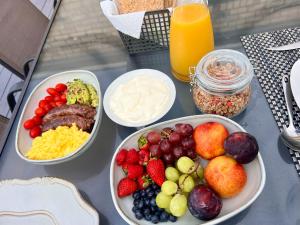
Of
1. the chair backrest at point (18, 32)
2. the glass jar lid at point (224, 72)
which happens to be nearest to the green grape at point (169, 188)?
the glass jar lid at point (224, 72)

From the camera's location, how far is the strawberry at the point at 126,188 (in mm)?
570

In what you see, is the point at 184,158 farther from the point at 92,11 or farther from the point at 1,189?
the point at 92,11

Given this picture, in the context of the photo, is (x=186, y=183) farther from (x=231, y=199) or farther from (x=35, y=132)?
(x=35, y=132)

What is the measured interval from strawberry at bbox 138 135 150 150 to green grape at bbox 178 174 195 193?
0.11 meters

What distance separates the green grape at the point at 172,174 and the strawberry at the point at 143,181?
0.13ft

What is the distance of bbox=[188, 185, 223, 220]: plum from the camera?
0.50 meters

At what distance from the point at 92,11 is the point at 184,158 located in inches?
29.0

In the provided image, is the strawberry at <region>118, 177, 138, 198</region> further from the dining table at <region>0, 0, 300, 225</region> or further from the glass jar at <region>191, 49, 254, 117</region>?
the glass jar at <region>191, 49, 254, 117</region>

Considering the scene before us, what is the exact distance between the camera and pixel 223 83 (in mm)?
614

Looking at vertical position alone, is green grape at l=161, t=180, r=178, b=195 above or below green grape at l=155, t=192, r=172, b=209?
above

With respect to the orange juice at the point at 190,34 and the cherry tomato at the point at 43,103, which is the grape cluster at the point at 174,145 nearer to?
the orange juice at the point at 190,34

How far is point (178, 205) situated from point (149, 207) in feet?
0.22

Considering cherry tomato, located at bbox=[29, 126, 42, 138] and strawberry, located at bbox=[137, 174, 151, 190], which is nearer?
strawberry, located at bbox=[137, 174, 151, 190]

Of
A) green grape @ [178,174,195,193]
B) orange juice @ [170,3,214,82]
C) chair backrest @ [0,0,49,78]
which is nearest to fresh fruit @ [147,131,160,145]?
green grape @ [178,174,195,193]
